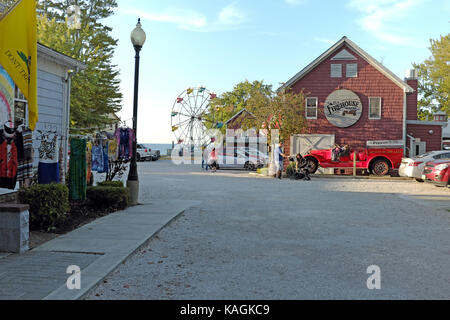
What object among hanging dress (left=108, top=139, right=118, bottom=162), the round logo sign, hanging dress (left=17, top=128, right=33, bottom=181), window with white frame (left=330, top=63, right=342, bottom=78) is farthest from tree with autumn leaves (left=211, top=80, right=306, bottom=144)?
hanging dress (left=17, top=128, right=33, bottom=181)

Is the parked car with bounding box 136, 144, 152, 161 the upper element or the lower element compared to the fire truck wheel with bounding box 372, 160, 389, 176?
upper

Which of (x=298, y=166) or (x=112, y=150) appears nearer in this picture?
(x=112, y=150)

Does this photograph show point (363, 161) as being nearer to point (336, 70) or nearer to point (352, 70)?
point (352, 70)

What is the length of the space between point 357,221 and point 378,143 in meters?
20.4

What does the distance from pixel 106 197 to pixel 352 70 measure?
2278cm

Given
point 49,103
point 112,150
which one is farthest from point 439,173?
point 49,103

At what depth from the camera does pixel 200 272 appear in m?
5.27

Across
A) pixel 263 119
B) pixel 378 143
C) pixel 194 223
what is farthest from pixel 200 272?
pixel 378 143

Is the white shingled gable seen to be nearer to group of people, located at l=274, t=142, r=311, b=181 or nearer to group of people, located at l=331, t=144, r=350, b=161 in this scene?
group of people, located at l=331, t=144, r=350, b=161

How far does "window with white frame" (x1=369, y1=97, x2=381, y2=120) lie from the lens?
1120 inches

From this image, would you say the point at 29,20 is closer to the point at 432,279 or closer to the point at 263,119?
the point at 432,279

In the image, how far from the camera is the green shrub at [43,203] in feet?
23.8

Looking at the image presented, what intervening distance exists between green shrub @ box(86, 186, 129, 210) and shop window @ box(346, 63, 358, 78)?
22.2 meters

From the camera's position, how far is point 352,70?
28578 mm
